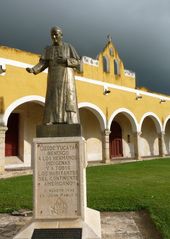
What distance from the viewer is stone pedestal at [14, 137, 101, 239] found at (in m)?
4.12

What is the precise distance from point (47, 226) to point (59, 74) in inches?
85.9

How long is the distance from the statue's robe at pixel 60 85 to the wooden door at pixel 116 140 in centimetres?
1760

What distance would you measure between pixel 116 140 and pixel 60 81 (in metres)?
18.2

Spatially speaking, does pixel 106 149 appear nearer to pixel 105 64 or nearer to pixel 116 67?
pixel 105 64

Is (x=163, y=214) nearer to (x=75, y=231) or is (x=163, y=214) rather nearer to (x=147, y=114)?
(x=75, y=231)

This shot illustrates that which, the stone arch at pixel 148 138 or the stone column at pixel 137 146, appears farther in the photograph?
the stone arch at pixel 148 138

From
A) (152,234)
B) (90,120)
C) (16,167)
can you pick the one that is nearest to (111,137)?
(90,120)

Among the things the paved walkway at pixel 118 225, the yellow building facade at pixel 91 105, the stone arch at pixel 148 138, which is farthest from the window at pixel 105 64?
the paved walkway at pixel 118 225

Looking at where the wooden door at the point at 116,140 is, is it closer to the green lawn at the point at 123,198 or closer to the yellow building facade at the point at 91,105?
the yellow building facade at the point at 91,105

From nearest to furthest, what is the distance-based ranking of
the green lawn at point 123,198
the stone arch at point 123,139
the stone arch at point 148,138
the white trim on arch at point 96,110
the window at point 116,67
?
the green lawn at point 123,198
the white trim on arch at point 96,110
the window at point 116,67
the stone arch at point 123,139
the stone arch at point 148,138

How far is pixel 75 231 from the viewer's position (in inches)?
156

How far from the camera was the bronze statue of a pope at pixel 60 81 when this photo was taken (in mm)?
4418

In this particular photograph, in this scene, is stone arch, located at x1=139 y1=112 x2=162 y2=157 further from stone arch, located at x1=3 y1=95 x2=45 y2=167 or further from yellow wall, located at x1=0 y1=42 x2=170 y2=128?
stone arch, located at x1=3 y1=95 x2=45 y2=167

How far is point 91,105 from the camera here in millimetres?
17188
